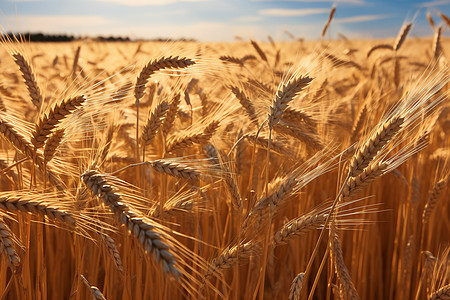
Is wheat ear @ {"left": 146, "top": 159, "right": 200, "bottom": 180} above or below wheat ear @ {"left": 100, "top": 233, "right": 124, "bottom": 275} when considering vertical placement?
above

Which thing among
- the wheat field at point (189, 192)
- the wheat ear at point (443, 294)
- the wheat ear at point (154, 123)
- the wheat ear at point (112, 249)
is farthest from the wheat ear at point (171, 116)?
the wheat ear at point (443, 294)

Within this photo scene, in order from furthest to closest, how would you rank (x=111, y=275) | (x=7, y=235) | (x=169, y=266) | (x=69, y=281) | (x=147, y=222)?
(x=69, y=281) → (x=111, y=275) → (x=7, y=235) → (x=147, y=222) → (x=169, y=266)

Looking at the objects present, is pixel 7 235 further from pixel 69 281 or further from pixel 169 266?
pixel 69 281

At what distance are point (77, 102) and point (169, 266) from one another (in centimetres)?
60

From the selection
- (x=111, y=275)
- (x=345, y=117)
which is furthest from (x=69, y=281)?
(x=345, y=117)

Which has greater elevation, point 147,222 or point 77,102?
point 77,102

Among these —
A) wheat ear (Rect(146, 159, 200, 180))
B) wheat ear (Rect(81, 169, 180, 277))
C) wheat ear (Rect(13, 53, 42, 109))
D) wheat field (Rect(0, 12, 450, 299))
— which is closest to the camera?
wheat ear (Rect(81, 169, 180, 277))

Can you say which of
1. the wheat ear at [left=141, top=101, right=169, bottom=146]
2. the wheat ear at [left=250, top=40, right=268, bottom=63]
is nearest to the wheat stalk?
the wheat ear at [left=250, top=40, right=268, bottom=63]

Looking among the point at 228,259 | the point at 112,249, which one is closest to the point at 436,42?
the point at 228,259

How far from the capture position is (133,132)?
2086mm

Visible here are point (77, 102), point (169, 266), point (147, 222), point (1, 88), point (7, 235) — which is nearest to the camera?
point (169, 266)

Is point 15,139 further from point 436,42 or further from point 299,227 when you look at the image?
point 436,42

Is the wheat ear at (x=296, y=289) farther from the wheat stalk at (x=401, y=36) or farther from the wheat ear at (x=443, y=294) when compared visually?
the wheat stalk at (x=401, y=36)

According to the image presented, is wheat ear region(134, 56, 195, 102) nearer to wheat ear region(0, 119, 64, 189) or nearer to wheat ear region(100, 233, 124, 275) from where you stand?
wheat ear region(0, 119, 64, 189)
